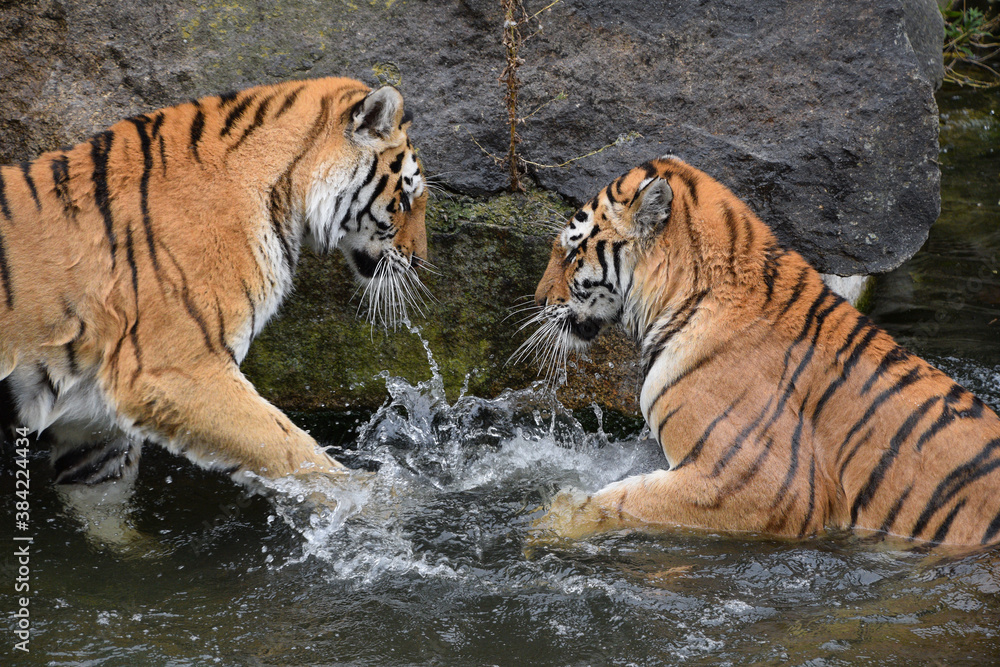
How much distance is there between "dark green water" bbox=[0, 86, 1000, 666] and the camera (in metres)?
2.39

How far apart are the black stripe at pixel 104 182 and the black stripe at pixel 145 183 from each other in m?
0.07

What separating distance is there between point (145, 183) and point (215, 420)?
0.77 meters

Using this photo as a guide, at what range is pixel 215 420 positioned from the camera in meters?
2.78

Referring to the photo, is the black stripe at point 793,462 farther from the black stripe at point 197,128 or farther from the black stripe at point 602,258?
the black stripe at point 197,128

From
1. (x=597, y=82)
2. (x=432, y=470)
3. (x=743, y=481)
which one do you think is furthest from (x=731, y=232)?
(x=432, y=470)

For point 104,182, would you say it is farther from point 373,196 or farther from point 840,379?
point 840,379

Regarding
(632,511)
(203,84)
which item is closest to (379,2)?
(203,84)

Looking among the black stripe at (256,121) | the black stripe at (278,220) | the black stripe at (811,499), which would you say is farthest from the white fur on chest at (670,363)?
the black stripe at (256,121)

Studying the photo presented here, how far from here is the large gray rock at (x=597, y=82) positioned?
3732 mm

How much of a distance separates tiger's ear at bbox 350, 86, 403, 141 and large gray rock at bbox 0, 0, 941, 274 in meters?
0.65

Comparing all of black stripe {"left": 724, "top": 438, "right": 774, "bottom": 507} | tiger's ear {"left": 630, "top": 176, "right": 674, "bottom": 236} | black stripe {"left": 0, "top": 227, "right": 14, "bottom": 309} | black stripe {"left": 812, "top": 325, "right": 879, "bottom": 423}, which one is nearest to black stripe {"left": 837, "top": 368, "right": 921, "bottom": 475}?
black stripe {"left": 812, "top": 325, "right": 879, "bottom": 423}

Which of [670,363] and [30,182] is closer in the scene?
[30,182]

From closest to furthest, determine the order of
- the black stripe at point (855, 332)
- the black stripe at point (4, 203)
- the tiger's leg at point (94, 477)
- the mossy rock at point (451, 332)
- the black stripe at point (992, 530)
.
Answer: the black stripe at point (992, 530), the black stripe at point (4, 203), the black stripe at point (855, 332), the tiger's leg at point (94, 477), the mossy rock at point (451, 332)

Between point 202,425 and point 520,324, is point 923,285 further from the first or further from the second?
point 202,425
